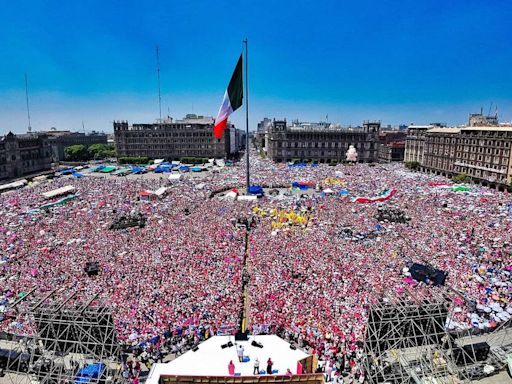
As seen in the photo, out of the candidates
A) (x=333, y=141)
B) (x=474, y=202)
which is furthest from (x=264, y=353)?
(x=333, y=141)

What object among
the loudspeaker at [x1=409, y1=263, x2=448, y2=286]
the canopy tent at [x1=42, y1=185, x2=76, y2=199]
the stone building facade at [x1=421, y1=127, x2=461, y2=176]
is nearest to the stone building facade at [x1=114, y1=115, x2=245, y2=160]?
the canopy tent at [x1=42, y1=185, x2=76, y2=199]

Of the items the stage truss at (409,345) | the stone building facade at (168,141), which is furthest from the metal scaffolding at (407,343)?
the stone building facade at (168,141)

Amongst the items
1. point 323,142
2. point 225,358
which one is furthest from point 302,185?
point 323,142

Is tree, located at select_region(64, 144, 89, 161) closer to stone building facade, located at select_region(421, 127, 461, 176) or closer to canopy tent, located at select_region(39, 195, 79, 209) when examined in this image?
canopy tent, located at select_region(39, 195, 79, 209)

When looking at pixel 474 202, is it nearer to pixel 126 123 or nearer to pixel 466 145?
pixel 466 145

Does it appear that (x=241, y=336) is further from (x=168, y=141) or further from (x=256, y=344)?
(x=168, y=141)

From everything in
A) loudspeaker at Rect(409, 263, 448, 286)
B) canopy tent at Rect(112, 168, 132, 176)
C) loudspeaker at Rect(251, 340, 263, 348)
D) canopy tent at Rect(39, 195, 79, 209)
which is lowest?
loudspeaker at Rect(251, 340, 263, 348)

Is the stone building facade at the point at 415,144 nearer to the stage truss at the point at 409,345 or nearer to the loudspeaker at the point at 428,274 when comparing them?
the loudspeaker at the point at 428,274
